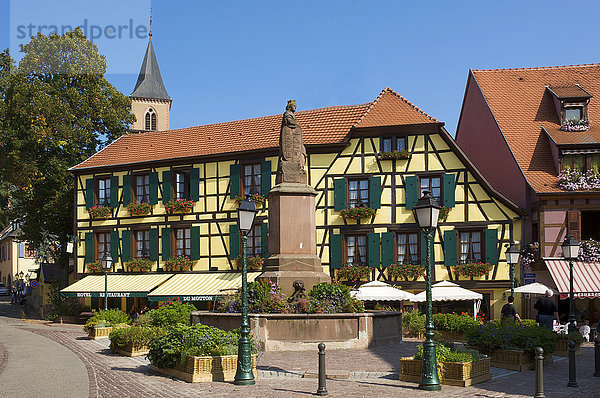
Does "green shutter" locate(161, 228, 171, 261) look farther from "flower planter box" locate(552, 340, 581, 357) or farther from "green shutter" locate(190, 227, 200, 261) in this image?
"flower planter box" locate(552, 340, 581, 357)

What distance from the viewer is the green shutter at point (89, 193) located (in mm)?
35550

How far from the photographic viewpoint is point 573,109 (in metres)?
30.8

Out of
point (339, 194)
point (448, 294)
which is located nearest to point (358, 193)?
point (339, 194)

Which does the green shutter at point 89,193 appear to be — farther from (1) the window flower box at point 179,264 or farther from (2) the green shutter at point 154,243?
(1) the window flower box at point 179,264

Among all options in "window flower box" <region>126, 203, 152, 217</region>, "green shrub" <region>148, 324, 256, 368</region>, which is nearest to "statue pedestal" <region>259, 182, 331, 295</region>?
"green shrub" <region>148, 324, 256, 368</region>

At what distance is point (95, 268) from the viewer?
34.8 m

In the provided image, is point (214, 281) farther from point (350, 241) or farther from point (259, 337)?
point (259, 337)

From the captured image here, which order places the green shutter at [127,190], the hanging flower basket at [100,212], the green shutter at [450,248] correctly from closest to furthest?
Result: the green shutter at [450,248]
the green shutter at [127,190]
the hanging flower basket at [100,212]

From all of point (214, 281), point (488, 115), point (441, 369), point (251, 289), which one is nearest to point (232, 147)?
point (214, 281)

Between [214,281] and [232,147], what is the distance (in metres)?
6.51

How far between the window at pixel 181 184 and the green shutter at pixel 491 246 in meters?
14.3

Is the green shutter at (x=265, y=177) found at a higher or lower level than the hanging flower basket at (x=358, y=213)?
higher

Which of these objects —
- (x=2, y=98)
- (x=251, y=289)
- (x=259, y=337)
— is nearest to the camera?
(x=259, y=337)

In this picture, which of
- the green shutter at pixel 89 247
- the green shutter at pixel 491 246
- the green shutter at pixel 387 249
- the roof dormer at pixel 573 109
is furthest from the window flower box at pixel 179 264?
the roof dormer at pixel 573 109
